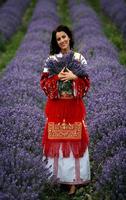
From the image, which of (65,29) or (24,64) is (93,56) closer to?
(24,64)

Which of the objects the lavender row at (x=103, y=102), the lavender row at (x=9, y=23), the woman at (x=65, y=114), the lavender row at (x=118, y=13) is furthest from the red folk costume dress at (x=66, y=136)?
the lavender row at (x=9, y=23)

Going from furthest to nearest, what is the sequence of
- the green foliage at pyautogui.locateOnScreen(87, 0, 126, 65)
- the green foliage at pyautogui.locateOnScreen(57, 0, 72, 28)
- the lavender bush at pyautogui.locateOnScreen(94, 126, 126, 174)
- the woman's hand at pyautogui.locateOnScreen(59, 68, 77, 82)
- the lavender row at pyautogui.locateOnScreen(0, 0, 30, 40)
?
the green foliage at pyautogui.locateOnScreen(57, 0, 72, 28) < the lavender row at pyautogui.locateOnScreen(0, 0, 30, 40) < the green foliage at pyautogui.locateOnScreen(87, 0, 126, 65) < the lavender bush at pyautogui.locateOnScreen(94, 126, 126, 174) < the woman's hand at pyautogui.locateOnScreen(59, 68, 77, 82)

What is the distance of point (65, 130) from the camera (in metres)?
4.69

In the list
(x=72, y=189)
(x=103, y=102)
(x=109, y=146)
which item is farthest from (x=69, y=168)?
(x=103, y=102)

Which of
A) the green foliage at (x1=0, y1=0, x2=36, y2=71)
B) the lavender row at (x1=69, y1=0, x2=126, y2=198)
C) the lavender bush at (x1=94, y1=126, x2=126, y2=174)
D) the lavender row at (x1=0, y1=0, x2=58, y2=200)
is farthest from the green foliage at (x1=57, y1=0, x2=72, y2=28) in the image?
the lavender bush at (x1=94, y1=126, x2=126, y2=174)

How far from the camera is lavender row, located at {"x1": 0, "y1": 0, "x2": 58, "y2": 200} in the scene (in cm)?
395

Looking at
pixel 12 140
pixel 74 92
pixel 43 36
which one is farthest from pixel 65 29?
pixel 43 36

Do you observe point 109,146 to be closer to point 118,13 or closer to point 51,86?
point 51,86

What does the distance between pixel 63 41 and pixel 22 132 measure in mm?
1156

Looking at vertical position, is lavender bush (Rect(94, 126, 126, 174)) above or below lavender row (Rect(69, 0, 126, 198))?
below

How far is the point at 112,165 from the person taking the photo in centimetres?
416

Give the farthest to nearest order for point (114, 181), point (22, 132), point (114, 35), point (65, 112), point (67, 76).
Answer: point (114, 35) → point (22, 132) → point (65, 112) → point (67, 76) → point (114, 181)

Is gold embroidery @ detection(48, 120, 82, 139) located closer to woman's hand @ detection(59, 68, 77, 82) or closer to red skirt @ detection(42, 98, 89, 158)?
red skirt @ detection(42, 98, 89, 158)

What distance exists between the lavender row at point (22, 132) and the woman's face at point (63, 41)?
1.02m
